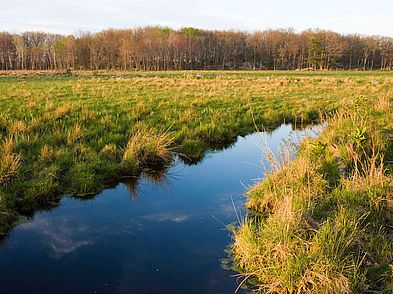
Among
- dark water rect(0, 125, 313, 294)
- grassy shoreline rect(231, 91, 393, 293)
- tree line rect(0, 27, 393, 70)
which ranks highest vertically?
tree line rect(0, 27, 393, 70)

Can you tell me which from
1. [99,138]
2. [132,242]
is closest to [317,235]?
[132,242]

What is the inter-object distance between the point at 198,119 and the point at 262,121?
9.95 ft

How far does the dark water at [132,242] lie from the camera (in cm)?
467

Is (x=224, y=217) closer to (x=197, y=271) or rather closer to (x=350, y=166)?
(x=197, y=271)

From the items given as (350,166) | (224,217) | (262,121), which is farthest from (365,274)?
(262,121)

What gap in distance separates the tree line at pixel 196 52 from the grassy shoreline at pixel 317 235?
78.4 metres

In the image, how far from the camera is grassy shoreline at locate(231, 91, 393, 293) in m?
4.17

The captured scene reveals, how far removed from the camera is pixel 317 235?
4648mm

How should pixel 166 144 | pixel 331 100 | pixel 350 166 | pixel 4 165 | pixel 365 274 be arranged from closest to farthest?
1. pixel 365 274
2. pixel 4 165
3. pixel 350 166
4. pixel 166 144
5. pixel 331 100

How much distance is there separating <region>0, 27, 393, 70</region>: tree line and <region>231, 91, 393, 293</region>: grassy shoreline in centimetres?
7843

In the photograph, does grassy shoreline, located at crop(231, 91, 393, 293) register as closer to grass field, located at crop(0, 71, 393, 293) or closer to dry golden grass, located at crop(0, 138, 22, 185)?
grass field, located at crop(0, 71, 393, 293)

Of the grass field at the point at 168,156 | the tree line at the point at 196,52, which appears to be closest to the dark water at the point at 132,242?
the grass field at the point at 168,156

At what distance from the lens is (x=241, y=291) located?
4559 mm

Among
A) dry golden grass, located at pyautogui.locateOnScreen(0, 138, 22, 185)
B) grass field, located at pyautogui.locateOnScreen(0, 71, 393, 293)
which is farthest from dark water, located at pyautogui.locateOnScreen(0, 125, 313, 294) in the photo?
dry golden grass, located at pyautogui.locateOnScreen(0, 138, 22, 185)
